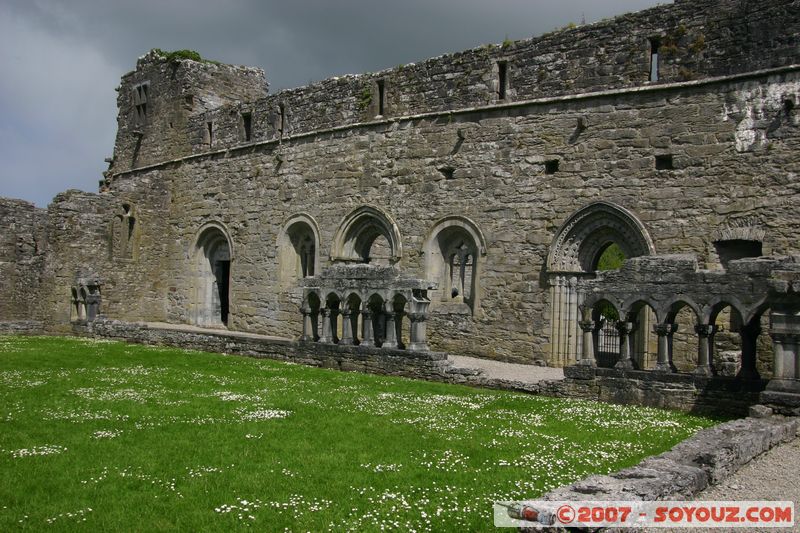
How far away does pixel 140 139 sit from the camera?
25406mm

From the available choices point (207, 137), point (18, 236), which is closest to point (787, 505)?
point (207, 137)

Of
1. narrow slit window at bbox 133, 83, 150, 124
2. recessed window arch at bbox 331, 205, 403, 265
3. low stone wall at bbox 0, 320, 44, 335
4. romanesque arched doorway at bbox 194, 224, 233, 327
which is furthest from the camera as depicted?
narrow slit window at bbox 133, 83, 150, 124

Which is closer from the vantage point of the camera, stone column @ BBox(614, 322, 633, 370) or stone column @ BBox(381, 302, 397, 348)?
stone column @ BBox(614, 322, 633, 370)

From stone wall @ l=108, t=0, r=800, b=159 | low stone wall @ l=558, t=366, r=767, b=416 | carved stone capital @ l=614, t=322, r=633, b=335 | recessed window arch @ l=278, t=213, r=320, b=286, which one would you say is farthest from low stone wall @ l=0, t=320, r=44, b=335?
carved stone capital @ l=614, t=322, r=633, b=335

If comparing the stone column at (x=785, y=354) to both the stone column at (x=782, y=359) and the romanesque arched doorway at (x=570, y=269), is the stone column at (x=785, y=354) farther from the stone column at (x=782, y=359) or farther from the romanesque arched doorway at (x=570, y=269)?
the romanesque arched doorway at (x=570, y=269)

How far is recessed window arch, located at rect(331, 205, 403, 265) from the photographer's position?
17766 mm

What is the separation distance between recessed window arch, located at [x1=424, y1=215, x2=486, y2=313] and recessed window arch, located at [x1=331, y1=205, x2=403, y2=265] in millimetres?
1110

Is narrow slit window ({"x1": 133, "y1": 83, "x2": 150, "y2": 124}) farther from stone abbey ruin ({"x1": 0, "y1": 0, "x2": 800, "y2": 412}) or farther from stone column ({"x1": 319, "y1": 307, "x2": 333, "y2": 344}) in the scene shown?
stone column ({"x1": 319, "y1": 307, "x2": 333, "y2": 344})

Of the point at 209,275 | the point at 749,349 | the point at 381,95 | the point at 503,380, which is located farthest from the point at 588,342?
the point at 209,275

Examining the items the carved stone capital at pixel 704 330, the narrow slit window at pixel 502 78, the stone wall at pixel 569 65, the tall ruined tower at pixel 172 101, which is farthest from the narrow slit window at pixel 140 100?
the carved stone capital at pixel 704 330

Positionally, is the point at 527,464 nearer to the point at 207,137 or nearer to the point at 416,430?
the point at 416,430

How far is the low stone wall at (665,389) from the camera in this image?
31.1 feet

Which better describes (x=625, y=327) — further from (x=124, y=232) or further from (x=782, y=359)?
(x=124, y=232)

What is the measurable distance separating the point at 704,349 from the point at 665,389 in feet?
2.55
